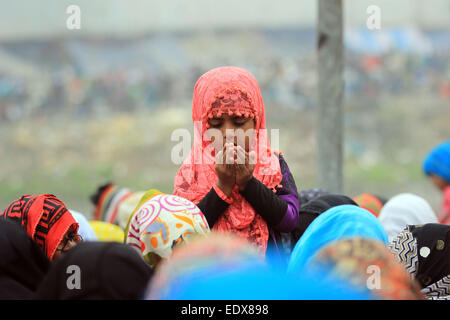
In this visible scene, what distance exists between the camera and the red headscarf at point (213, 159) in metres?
2.24

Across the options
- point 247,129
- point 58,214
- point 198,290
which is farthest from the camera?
point 247,129

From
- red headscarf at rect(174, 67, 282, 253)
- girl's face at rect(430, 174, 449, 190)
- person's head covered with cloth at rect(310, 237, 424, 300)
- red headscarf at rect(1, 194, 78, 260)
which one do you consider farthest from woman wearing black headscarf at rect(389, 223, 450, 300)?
girl's face at rect(430, 174, 449, 190)

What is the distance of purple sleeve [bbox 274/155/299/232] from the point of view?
2238 millimetres

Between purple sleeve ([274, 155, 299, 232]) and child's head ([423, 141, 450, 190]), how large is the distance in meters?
2.52

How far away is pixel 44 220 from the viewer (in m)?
2.08

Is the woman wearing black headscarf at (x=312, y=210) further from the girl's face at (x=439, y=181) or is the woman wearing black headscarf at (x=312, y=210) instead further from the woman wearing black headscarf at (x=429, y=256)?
the girl's face at (x=439, y=181)

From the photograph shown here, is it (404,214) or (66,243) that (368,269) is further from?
(404,214)

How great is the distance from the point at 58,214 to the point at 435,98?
11.0 meters

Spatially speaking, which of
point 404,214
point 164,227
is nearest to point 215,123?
point 164,227

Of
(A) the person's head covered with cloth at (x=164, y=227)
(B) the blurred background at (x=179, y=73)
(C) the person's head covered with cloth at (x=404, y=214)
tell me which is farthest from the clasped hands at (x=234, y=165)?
(B) the blurred background at (x=179, y=73)

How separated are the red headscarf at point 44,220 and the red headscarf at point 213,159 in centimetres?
48

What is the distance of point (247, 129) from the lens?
226 centimetres
